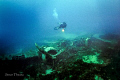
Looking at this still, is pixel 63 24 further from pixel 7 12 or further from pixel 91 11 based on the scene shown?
pixel 91 11

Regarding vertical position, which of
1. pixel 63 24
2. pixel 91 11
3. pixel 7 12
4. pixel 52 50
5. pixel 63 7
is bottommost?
pixel 52 50

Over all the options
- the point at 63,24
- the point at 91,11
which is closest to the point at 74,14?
the point at 91,11

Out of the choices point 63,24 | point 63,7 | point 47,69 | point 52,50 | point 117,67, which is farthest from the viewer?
point 63,7

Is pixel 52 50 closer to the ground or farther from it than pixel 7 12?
closer to the ground

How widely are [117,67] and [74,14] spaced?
179581mm

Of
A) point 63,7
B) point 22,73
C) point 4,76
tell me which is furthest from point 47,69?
point 63,7

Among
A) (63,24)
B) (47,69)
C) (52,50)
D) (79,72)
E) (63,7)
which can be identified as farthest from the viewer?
(63,7)

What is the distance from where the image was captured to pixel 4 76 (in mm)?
6883

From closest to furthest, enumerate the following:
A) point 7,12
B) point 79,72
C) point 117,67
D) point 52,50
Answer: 1. point 79,72
2. point 117,67
3. point 52,50
4. point 7,12

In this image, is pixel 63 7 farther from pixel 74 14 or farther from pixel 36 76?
pixel 36 76

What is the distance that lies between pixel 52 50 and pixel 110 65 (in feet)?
20.0

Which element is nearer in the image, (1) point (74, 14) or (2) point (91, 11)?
(2) point (91, 11)

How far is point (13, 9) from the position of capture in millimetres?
98938

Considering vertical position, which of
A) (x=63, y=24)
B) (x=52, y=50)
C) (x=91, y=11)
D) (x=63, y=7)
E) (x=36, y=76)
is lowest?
(x=36, y=76)
